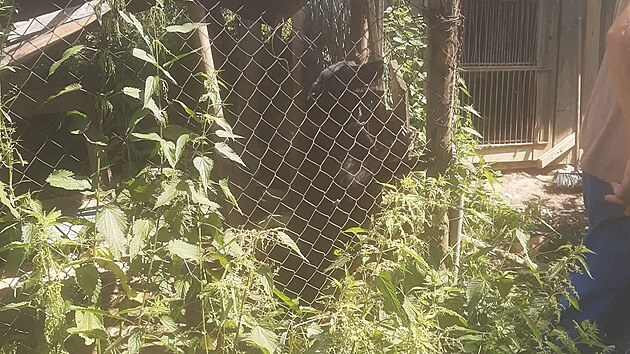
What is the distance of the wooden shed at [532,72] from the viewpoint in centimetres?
637

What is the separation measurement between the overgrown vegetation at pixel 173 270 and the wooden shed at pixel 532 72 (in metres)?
4.01

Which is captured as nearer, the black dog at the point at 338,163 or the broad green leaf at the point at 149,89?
the broad green leaf at the point at 149,89

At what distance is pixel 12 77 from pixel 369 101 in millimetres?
1577

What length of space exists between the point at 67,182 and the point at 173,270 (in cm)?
47

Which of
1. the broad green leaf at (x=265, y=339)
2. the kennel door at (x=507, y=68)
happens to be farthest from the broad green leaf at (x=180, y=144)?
the kennel door at (x=507, y=68)

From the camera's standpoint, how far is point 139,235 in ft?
7.04

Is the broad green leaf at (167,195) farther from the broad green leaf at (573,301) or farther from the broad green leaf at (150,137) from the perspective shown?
the broad green leaf at (573,301)

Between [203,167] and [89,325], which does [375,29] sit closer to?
[203,167]

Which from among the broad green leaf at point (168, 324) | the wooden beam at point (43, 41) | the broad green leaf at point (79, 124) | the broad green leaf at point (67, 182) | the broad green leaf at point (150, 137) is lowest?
the broad green leaf at point (168, 324)

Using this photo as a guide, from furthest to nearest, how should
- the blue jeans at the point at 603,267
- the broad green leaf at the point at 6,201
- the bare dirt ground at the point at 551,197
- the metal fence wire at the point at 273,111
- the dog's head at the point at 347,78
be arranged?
the bare dirt ground at the point at 551,197 < the dog's head at the point at 347,78 < the blue jeans at the point at 603,267 < the metal fence wire at the point at 273,111 < the broad green leaf at the point at 6,201

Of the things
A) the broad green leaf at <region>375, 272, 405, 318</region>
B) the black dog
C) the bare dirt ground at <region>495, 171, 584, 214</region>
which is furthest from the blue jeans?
the bare dirt ground at <region>495, 171, 584, 214</region>

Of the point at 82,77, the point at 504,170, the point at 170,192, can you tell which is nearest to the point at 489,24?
the point at 504,170

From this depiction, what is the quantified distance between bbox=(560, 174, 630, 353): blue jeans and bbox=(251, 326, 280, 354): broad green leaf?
1.35m

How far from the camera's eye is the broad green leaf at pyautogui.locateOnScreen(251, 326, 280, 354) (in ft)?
7.40
